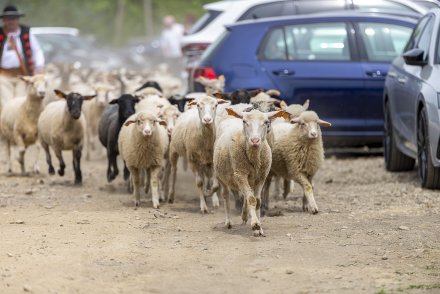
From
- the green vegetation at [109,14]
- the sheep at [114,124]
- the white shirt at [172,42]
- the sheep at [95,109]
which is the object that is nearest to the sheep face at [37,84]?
the sheep at [114,124]

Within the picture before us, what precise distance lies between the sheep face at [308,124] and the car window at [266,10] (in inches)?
247

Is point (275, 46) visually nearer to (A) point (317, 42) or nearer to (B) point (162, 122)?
(A) point (317, 42)

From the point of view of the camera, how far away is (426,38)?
47.8 ft

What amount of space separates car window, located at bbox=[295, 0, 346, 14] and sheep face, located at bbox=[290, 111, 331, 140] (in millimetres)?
6337

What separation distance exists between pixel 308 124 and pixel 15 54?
8438 mm

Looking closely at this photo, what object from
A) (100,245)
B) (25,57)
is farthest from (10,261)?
(25,57)

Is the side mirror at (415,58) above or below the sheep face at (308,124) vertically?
above

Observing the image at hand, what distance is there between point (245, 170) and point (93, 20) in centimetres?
5984

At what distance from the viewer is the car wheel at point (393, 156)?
16.2 metres

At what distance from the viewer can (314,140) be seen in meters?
13.2

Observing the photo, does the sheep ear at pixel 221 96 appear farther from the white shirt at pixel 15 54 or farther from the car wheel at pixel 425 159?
the white shirt at pixel 15 54

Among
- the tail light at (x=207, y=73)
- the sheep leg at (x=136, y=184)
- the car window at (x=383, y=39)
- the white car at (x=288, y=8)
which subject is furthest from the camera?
the white car at (x=288, y=8)

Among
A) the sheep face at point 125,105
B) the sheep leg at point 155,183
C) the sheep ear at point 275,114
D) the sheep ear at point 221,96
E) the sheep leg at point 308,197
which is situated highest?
the sheep ear at point 275,114

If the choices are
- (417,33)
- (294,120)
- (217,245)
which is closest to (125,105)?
(294,120)
